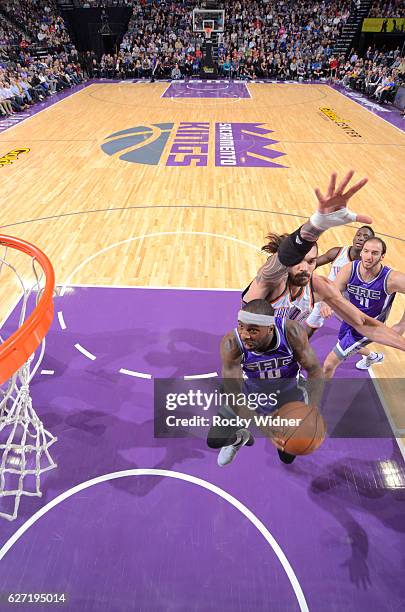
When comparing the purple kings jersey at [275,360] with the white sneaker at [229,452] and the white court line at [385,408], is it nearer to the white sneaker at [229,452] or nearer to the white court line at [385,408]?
the white sneaker at [229,452]

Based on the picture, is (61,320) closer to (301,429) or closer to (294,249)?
(301,429)

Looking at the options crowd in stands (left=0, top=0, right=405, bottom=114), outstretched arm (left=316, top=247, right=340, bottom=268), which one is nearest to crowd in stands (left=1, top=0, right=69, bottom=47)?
crowd in stands (left=0, top=0, right=405, bottom=114)

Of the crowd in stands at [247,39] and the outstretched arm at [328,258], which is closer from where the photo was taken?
the outstretched arm at [328,258]

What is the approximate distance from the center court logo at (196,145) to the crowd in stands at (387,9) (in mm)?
16797

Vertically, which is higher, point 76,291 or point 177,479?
point 76,291

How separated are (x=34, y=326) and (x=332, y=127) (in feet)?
48.1

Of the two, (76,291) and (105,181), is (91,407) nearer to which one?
(76,291)

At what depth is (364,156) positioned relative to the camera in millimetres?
12016

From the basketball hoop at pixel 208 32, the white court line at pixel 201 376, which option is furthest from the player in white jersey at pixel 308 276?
the basketball hoop at pixel 208 32

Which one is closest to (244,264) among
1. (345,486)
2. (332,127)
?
(345,486)

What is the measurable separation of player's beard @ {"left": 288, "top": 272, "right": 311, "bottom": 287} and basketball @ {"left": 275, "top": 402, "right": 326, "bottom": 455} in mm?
1134

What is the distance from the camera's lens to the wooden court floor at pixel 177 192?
275 inches

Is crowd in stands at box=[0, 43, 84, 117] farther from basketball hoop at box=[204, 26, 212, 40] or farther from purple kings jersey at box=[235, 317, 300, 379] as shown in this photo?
purple kings jersey at box=[235, 317, 300, 379]

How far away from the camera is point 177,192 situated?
968 centimetres
